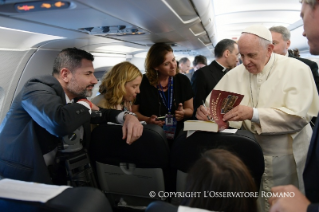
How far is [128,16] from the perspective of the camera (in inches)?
77.2

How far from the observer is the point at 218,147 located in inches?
58.2

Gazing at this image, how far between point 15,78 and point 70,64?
49.1 inches

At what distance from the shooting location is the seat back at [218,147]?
4.74 feet

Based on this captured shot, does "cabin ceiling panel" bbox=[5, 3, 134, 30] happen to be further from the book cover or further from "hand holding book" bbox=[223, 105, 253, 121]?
"hand holding book" bbox=[223, 105, 253, 121]

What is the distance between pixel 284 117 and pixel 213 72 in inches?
73.6

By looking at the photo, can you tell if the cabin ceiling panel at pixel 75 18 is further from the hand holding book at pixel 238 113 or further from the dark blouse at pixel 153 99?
the hand holding book at pixel 238 113

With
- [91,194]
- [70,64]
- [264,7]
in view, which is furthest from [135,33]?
[264,7]

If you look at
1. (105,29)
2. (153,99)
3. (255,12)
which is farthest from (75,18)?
(255,12)

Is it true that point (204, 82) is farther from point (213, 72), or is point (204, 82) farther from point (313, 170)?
point (313, 170)

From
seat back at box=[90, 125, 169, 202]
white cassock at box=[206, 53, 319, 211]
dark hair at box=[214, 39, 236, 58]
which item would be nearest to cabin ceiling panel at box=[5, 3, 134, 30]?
seat back at box=[90, 125, 169, 202]

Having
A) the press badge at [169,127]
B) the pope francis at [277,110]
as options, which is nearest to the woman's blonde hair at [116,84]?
the press badge at [169,127]

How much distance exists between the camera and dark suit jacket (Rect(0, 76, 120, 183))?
1527 mm

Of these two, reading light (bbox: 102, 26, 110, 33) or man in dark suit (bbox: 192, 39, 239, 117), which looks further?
man in dark suit (bbox: 192, 39, 239, 117)

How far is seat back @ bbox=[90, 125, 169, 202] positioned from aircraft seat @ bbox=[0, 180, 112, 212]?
899mm
